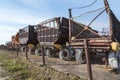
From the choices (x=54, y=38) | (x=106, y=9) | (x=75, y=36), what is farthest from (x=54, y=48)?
(x=106, y=9)

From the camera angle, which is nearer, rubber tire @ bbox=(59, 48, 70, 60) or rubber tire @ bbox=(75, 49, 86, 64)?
rubber tire @ bbox=(75, 49, 86, 64)

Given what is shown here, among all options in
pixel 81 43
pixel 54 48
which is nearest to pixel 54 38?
pixel 54 48

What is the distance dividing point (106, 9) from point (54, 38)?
6.79m

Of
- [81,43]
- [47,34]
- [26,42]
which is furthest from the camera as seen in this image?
[26,42]

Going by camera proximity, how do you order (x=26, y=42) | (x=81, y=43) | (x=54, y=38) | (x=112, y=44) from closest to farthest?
1. (x=112, y=44)
2. (x=81, y=43)
3. (x=54, y=38)
4. (x=26, y=42)

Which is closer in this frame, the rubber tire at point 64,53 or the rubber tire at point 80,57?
the rubber tire at point 80,57

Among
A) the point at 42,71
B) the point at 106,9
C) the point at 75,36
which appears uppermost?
the point at 106,9

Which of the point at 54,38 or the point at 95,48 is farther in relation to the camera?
the point at 54,38

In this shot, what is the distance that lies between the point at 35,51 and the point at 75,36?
9.64 meters

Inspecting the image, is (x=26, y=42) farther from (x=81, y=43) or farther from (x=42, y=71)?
(x=42, y=71)

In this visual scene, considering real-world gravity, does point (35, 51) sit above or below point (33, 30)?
below

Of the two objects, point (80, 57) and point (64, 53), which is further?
point (64, 53)

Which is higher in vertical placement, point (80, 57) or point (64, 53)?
point (64, 53)

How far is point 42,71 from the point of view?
38.8ft
